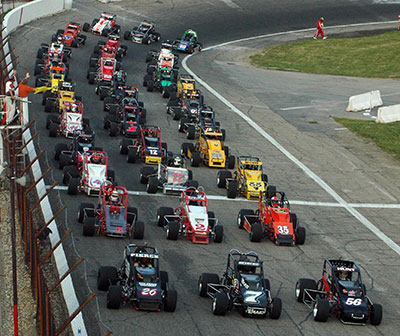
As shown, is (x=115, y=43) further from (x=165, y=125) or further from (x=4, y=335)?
(x=4, y=335)

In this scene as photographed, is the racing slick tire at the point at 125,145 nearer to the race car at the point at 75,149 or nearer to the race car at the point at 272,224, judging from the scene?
the race car at the point at 75,149

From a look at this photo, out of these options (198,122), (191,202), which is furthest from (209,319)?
(198,122)

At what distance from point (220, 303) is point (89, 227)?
7.41 metres

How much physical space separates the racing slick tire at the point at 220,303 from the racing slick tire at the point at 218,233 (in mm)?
6412

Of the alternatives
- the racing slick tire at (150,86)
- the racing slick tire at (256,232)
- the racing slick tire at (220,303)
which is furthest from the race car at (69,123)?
the racing slick tire at (220,303)

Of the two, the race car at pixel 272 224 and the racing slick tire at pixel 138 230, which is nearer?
the racing slick tire at pixel 138 230

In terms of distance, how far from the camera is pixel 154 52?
6669 cm

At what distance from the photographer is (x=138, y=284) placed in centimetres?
2781

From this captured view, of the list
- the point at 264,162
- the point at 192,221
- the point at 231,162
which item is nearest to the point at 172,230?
the point at 192,221

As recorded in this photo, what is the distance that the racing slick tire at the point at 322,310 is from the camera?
1102 inches

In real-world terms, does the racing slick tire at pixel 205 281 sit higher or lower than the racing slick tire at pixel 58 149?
lower

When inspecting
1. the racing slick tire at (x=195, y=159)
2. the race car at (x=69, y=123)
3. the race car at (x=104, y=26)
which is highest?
the race car at (x=104, y=26)

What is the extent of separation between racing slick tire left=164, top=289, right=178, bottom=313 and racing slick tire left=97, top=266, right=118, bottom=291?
200cm

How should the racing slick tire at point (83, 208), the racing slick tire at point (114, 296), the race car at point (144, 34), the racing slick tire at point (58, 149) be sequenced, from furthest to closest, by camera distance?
the race car at point (144, 34)
the racing slick tire at point (58, 149)
the racing slick tire at point (83, 208)
the racing slick tire at point (114, 296)
